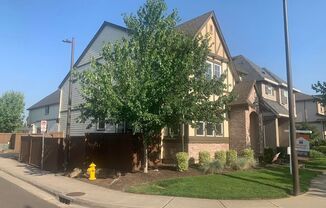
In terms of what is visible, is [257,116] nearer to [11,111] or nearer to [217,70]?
[217,70]

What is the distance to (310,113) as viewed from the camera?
52.4 metres

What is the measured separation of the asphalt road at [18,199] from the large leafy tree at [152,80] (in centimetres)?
439

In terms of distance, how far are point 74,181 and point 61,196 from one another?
11.7ft

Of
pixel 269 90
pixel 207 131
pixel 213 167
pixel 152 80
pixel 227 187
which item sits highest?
pixel 269 90

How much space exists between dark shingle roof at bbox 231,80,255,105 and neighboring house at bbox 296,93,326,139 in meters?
27.8

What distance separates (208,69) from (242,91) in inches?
160

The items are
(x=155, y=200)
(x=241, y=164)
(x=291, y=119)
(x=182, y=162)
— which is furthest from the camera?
(x=241, y=164)

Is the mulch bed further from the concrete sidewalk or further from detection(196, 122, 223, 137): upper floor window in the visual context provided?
detection(196, 122, 223, 137): upper floor window

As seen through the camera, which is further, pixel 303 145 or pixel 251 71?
pixel 251 71

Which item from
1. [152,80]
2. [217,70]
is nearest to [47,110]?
[217,70]

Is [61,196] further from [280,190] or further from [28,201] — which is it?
[280,190]

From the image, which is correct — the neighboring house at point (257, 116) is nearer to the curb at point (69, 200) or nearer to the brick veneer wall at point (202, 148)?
the brick veneer wall at point (202, 148)

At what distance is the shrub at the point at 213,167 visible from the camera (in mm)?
17984

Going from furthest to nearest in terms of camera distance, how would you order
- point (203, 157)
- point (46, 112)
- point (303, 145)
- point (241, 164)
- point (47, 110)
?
point (46, 112) → point (47, 110) → point (203, 157) → point (241, 164) → point (303, 145)
